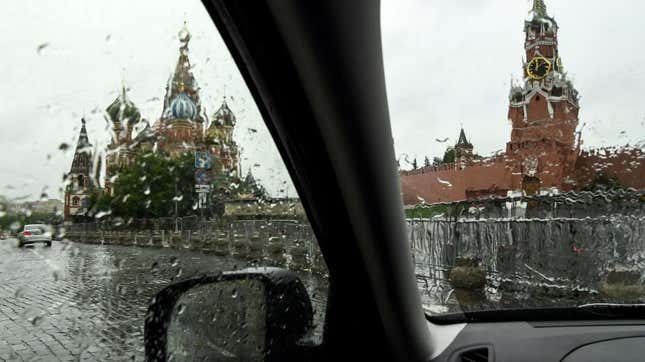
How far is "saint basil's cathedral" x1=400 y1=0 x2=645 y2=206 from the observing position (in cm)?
275

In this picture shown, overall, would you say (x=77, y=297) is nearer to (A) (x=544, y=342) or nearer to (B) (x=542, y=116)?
(A) (x=544, y=342)

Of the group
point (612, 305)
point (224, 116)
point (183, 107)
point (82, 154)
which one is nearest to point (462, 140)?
point (612, 305)


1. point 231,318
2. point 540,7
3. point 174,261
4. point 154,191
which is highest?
point 540,7

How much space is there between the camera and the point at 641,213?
2.78m

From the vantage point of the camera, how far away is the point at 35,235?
1.27m

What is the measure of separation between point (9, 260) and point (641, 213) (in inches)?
117

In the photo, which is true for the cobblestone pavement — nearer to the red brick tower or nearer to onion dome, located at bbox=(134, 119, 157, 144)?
onion dome, located at bbox=(134, 119, 157, 144)

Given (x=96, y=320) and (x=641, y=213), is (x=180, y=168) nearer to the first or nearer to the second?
(x=96, y=320)

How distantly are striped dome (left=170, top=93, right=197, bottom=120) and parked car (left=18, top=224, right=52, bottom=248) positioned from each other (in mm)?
528

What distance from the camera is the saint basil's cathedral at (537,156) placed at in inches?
108

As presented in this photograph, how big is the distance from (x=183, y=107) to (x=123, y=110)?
0.25 meters

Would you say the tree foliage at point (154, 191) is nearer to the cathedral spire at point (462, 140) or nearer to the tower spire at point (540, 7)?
the cathedral spire at point (462, 140)

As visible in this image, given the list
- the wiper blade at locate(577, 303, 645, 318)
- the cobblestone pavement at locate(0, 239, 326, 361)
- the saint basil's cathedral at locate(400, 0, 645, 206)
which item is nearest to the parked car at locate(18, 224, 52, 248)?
the cobblestone pavement at locate(0, 239, 326, 361)

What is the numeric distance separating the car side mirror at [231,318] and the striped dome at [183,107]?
620 millimetres
